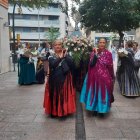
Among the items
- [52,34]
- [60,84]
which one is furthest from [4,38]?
[52,34]

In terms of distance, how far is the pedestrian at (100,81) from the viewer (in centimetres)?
400

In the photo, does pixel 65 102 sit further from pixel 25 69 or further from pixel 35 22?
pixel 35 22

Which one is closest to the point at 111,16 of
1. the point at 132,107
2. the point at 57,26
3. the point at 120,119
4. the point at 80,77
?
the point at 80,77

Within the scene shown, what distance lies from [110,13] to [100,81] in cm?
593

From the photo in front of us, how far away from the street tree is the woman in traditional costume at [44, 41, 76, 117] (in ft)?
18.4

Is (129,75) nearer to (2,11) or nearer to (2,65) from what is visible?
(2,65)

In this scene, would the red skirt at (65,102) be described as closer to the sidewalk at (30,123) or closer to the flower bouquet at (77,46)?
the sidewalk at (30,123)

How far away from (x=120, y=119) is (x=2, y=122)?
2.68 meters

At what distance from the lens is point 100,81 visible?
402 cm

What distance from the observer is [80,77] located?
260 inches

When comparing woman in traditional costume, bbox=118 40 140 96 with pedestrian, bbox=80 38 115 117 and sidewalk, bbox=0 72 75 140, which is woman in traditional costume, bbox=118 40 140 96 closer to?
pedestrian, bbox=80 38 115 117

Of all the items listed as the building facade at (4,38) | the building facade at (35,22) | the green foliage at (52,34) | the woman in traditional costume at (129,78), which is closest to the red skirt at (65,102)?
the woman in traditional costume at (129,78)

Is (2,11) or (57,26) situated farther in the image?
(57,26)

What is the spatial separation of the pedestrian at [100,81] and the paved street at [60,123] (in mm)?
385
